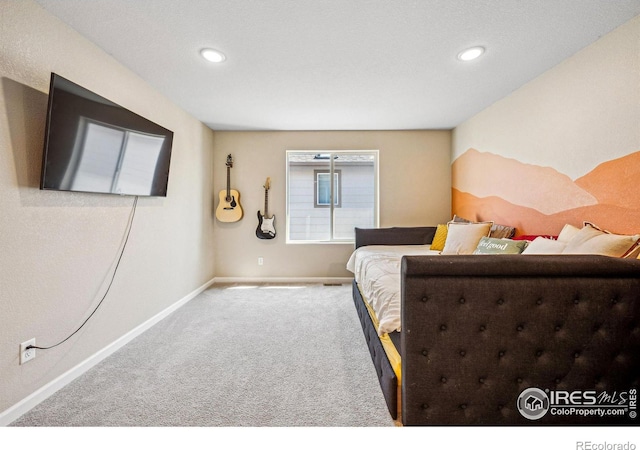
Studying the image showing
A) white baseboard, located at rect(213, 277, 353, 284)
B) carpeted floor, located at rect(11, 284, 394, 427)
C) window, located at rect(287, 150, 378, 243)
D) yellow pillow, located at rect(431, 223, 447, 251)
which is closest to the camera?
carpeted floor, located at rect(11, 284, 394, 427)

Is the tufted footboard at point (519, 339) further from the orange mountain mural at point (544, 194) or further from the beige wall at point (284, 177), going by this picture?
the beige wall at point (284, 177)

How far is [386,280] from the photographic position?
6.66 ft

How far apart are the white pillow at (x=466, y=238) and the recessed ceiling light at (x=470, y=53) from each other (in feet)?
5.10

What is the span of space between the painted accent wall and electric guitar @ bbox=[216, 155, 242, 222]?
332cm

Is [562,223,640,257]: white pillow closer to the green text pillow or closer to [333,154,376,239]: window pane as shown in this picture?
the green text pillow

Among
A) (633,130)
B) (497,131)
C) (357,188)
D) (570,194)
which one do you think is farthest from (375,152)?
(633,130)

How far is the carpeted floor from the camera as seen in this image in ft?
4.80

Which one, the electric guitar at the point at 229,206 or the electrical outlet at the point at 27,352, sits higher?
the electric guitar at the point at 229,206

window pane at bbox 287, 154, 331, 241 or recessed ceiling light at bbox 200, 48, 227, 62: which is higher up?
recessed ceiling light at bbox 200, 48, 227, 62

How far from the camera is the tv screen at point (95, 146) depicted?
5.24 ft

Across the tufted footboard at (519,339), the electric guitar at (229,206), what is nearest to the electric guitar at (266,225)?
the electric guitar at (229,206)

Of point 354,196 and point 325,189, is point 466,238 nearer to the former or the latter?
point 354,196

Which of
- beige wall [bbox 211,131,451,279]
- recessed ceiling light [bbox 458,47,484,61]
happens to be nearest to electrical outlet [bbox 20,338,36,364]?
beige wall [bbox 211,131,451,279]

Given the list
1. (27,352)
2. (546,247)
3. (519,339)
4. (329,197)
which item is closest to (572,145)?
(546,247)
